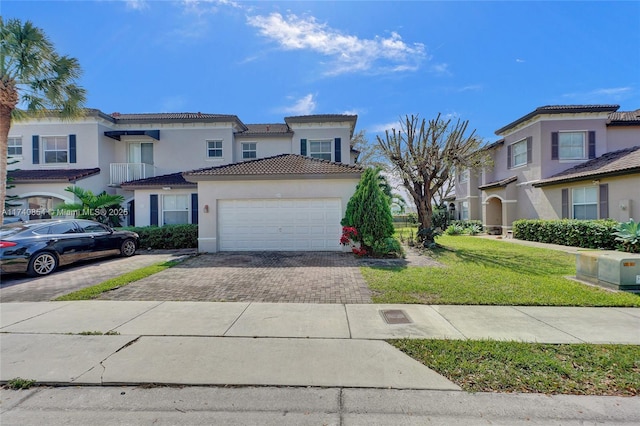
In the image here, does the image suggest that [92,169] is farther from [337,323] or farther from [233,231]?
[337,323]

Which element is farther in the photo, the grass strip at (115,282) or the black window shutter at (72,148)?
the black window shutter at (72,148)

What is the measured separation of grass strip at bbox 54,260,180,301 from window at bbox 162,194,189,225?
19.3 feet

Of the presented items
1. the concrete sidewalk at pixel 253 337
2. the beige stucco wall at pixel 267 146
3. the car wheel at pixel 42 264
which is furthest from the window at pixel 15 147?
the concrete sidewalk at pixel 253 337

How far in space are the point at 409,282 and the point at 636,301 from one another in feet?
14.5

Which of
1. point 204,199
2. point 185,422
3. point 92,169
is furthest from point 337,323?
point 92,169

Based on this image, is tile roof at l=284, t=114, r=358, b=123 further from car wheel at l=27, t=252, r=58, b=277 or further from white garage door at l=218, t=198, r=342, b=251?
car wheel at l=27, t=252, r=58, b=277

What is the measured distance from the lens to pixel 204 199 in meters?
12.5

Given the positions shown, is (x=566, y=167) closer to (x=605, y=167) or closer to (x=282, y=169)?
(x=605, y=167)

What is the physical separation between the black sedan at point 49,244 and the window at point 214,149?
8.53 m

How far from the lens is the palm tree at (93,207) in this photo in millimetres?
13942

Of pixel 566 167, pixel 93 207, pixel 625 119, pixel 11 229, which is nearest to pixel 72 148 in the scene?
pixel 93 207

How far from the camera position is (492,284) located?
23.5ft

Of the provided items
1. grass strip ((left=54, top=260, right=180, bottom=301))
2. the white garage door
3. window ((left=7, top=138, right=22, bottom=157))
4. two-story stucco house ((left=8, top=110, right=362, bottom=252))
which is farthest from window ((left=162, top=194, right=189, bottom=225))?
window ((left=7, top=138, right=22, bottom=157))

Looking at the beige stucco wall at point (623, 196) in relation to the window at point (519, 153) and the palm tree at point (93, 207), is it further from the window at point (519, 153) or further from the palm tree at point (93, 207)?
the palm tree at point (93, 207)
